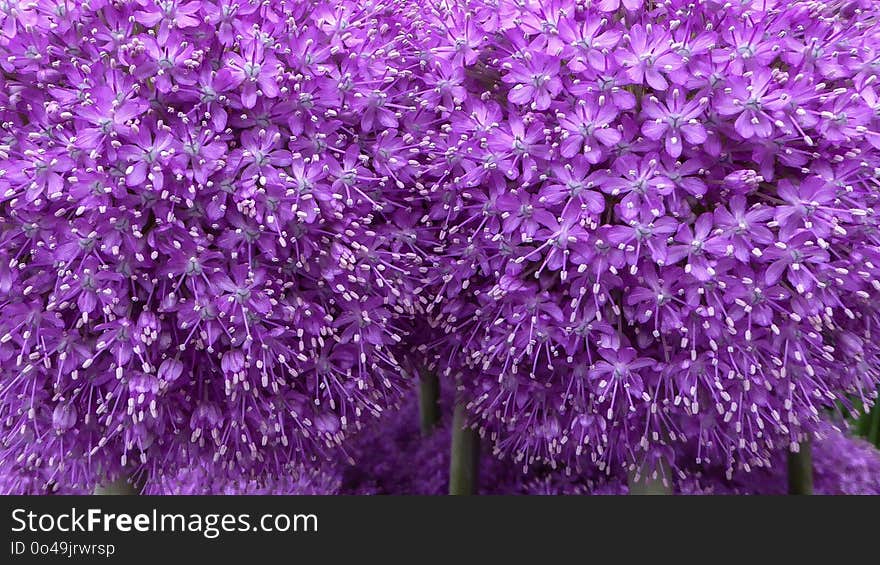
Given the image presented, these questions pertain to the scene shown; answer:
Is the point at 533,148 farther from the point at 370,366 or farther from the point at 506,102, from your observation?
the point at 370,366

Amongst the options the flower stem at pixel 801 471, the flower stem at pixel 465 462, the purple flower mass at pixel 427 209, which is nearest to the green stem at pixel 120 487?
the purple flower mass at pixel 427 209

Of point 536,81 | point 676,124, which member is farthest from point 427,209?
point 676,124

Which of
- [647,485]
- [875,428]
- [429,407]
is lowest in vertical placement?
[647,485]

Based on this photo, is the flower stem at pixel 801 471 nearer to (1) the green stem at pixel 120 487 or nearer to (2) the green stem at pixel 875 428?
(2) the green stem at pixel 875 428

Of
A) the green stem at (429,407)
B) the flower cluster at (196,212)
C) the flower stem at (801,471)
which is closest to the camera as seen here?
the flower cluster at (196,212)

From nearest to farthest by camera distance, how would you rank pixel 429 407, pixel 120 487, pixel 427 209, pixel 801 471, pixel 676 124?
pixel 676 124 < pixel 427 209 < pixel 120 487 < pixel 801 471 < pixel 429 407

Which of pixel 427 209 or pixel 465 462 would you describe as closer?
pixel 427 209

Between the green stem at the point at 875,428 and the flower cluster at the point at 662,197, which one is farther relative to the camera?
the green stem at the point at 875,428

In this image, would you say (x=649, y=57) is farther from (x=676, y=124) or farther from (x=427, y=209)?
(x=427, y=209)
